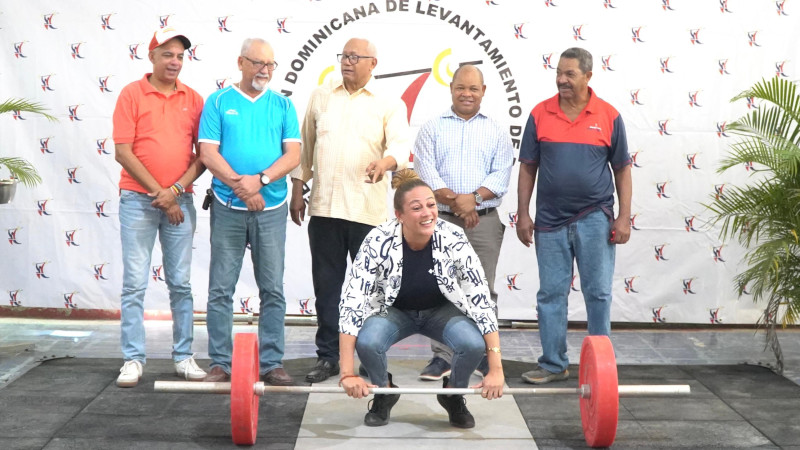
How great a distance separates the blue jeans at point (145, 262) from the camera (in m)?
4.70

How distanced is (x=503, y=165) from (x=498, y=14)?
1.35 m

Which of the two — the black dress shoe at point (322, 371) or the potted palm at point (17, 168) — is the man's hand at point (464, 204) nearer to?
the black dress shoe at point (322, 371)

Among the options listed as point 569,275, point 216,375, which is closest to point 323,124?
point 216,375

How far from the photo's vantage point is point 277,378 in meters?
4.70

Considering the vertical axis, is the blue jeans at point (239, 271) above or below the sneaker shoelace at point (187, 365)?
above

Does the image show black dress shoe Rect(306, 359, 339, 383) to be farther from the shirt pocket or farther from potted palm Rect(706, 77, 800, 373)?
potted palm Rect(706, 77, 800, 373)

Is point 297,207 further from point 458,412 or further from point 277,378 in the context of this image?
point 458,412

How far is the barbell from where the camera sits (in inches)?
147

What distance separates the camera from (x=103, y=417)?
13.8ft

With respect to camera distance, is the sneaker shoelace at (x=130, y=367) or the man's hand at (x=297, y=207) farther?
the man's hand at (x=297, y=207)

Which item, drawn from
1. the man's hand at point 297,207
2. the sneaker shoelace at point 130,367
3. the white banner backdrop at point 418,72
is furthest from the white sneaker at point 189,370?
the white banner backdrop at point 418,72

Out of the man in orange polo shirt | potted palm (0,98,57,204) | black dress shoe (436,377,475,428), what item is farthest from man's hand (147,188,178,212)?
black dress shoe (436,377,475,428)

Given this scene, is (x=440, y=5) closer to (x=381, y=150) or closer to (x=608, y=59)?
(x=608, y=59)

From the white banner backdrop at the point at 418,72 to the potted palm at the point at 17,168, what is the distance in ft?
0.27
